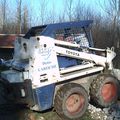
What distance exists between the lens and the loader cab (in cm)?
869

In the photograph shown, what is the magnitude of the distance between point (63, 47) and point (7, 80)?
1.51 meters

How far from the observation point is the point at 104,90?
9.41 meters

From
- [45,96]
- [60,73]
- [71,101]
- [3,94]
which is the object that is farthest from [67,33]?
[3,94]

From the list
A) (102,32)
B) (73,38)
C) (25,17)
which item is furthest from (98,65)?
(25,17)

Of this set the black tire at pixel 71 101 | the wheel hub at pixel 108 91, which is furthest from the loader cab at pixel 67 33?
the wheel hub at pixel 108 91

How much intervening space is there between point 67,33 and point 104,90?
1.69m

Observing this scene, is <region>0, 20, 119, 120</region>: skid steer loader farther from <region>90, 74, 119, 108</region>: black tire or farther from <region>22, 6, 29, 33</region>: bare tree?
<region>22, 6, 29, 33</region>: bare tree

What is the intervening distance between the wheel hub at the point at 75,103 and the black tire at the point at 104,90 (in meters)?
0.49

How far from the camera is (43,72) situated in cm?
823

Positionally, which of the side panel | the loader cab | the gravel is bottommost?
the gravel

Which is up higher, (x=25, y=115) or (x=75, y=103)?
(x=75, y=103)

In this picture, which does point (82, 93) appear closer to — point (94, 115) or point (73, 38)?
point (94, 115)

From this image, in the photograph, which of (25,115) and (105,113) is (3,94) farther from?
(105,113)

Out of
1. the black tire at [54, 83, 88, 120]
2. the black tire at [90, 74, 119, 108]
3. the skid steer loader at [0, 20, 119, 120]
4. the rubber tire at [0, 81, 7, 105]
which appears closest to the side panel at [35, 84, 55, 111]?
the skid steer loader at [0, 20, 119, 120]
